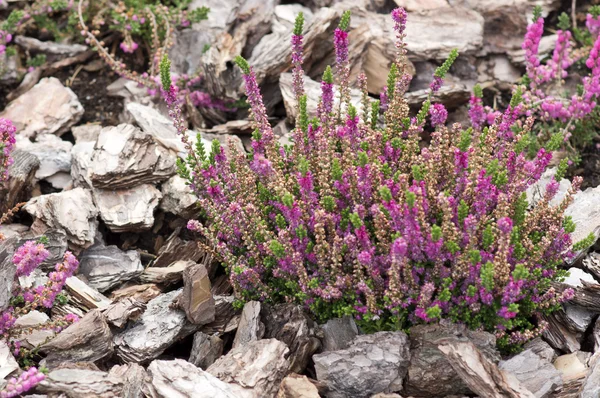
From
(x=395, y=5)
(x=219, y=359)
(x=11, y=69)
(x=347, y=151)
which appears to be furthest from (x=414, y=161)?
(x=11, y=69)

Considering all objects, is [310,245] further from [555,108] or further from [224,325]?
[555,108]

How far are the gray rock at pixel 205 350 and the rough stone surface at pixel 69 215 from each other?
1.26m

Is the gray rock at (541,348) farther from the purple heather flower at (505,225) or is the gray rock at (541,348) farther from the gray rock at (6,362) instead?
the gray rock at (6,362)

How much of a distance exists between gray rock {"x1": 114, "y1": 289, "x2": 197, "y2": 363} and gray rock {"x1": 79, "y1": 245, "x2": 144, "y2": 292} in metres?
0.60

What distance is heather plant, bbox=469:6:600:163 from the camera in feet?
19.6

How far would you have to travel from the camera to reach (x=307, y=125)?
16.0 ft

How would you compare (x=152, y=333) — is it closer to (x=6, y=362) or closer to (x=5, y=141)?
(x=6, y=362)

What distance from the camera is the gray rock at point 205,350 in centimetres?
447

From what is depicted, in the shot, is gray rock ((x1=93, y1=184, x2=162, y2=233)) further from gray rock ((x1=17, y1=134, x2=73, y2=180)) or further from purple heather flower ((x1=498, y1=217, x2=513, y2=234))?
purple heather flower ((x1=498, y1=217, x2=513, y2=234))

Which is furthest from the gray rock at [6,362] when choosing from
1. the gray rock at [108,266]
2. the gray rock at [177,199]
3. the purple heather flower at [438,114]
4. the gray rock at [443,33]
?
the gray rock at [443,33]

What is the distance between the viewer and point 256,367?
406 centimetres

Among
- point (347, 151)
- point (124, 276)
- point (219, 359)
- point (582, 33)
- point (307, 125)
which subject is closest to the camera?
point (219, 359)

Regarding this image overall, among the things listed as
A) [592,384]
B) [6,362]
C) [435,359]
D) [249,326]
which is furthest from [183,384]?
[592,384]

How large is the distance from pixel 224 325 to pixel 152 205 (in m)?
1.24
